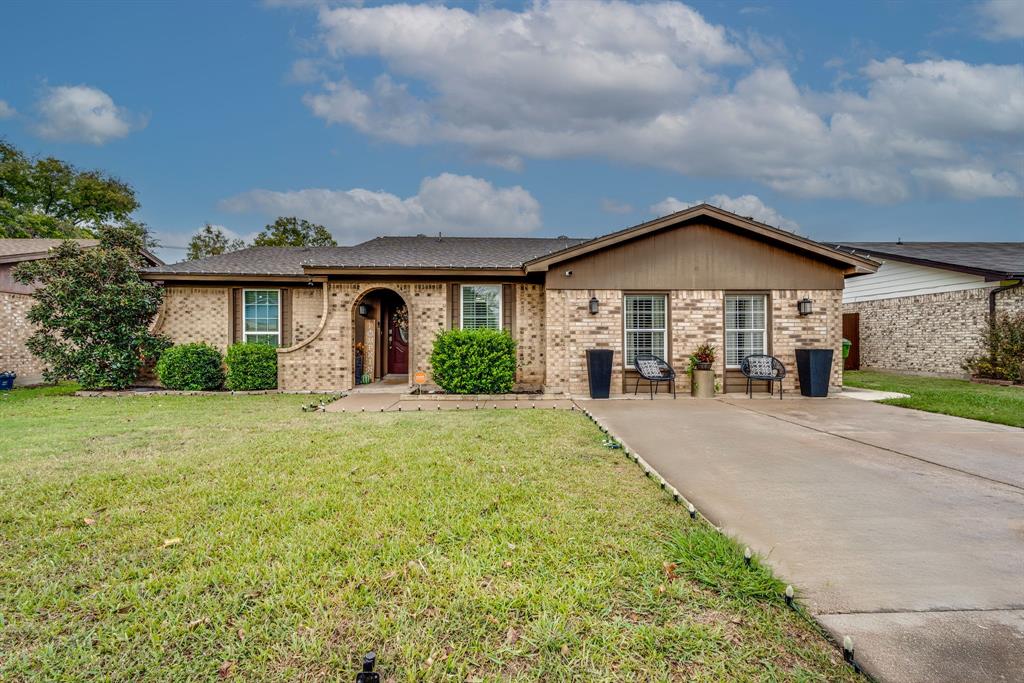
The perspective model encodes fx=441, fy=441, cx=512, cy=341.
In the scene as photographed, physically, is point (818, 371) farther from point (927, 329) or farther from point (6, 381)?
point (6, 381)

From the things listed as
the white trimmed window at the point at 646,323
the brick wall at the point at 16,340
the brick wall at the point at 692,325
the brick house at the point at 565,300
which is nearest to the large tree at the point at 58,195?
the brick wall at the point at 16,340

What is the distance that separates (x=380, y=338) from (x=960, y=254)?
1912 centimetres

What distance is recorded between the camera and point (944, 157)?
23.1m

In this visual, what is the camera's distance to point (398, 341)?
13.4 metres

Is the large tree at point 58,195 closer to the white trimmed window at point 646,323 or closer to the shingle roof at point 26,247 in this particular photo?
the shingle roof at point 26,247

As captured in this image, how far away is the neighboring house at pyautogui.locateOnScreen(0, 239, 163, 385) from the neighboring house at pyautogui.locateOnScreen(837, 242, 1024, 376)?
902 inches

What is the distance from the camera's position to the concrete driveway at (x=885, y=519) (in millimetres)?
1862

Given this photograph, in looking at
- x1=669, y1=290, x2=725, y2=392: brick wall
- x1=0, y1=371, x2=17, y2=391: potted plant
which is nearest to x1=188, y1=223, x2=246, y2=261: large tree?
x1=0, y1=371, x2=17, y2=391: potted plant

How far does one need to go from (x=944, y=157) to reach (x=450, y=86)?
26.0 metres

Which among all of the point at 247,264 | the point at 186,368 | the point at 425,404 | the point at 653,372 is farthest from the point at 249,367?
the point at 653,372

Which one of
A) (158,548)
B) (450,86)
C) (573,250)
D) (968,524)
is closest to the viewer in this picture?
(158,548)

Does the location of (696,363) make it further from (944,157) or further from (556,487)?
(944,157)

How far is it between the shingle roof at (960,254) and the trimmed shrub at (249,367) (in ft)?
58.6

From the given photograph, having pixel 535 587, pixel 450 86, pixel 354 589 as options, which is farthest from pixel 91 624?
pixel 450 86
